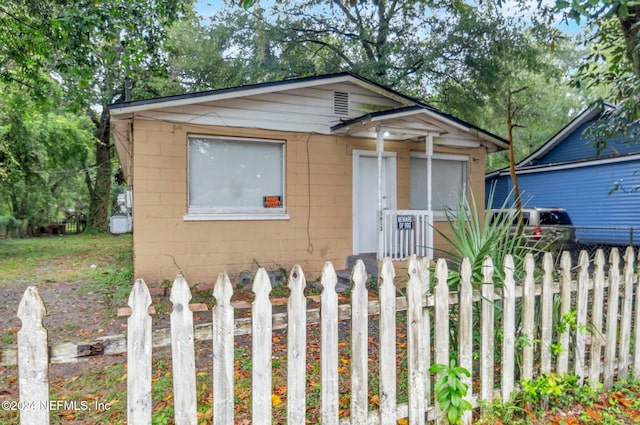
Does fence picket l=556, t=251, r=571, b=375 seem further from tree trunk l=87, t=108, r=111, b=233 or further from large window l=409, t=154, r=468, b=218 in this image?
tree trunk l=87, t=108, r=111, b=233

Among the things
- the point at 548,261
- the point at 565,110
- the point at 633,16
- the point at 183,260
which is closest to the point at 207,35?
the point at 183,260

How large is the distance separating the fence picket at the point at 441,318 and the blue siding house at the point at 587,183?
1043cm

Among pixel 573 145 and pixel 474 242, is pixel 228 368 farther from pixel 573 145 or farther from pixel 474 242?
pixel 573 145

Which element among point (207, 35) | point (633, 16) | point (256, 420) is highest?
point (207, 35)

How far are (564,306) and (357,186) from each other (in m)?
5.33

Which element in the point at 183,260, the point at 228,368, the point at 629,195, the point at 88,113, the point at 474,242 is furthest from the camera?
the point at 88,113

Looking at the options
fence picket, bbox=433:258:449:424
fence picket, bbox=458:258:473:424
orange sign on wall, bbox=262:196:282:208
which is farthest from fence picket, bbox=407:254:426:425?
orange sign on wall, bbox=262:196:282:208

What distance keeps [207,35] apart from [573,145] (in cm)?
1482

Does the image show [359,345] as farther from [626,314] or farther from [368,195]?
[368,195]

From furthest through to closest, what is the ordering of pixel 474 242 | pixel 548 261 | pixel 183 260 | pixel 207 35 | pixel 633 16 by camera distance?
pixel 207 35
pixel 183 260
pixel 633 16
pixel 474 242
pixel 548 261

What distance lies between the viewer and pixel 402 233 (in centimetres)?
723

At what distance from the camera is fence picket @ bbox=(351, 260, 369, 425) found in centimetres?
226

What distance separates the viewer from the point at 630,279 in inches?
126

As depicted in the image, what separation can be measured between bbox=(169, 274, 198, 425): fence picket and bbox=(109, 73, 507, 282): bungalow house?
15.5 feet
